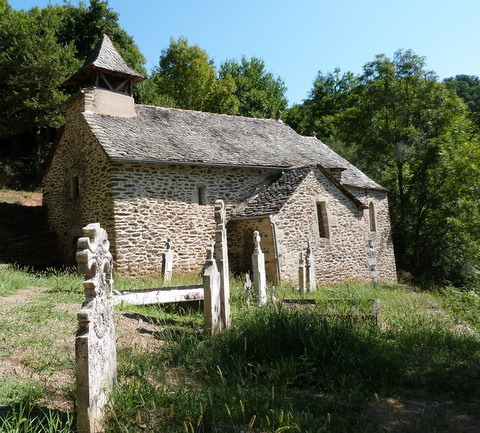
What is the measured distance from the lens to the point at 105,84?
16.8 m

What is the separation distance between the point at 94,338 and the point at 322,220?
1383 cm

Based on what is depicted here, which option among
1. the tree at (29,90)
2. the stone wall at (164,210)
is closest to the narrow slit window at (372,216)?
the stone wall at (164,210)

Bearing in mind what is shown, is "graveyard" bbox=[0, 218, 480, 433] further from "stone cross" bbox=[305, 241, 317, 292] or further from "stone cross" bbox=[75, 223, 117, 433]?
"stone cross" bbox=[305, 241, 317, 292]

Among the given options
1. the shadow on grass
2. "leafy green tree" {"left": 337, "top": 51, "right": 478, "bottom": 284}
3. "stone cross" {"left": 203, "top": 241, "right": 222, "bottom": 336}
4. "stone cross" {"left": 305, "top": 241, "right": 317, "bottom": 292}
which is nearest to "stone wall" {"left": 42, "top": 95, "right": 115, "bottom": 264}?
"stone cross" {"left": 305, "top": 241, "right": 317, "bottom": 292}

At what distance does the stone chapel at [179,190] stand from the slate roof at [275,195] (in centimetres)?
6

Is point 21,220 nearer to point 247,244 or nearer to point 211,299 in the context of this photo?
point 247,244

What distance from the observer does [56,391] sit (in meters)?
3.91

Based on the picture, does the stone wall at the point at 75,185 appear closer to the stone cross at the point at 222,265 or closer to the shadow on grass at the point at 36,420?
the stone cross at the point at 222,265

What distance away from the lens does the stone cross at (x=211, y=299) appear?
20.1ft

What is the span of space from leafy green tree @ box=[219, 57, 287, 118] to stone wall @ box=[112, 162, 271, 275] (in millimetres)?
22397

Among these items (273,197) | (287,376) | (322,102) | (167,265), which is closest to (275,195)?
(273,197)

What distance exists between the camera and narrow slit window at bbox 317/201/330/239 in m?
16.4

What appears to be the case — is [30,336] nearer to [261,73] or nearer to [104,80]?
[104,80]

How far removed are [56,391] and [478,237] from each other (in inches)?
738
